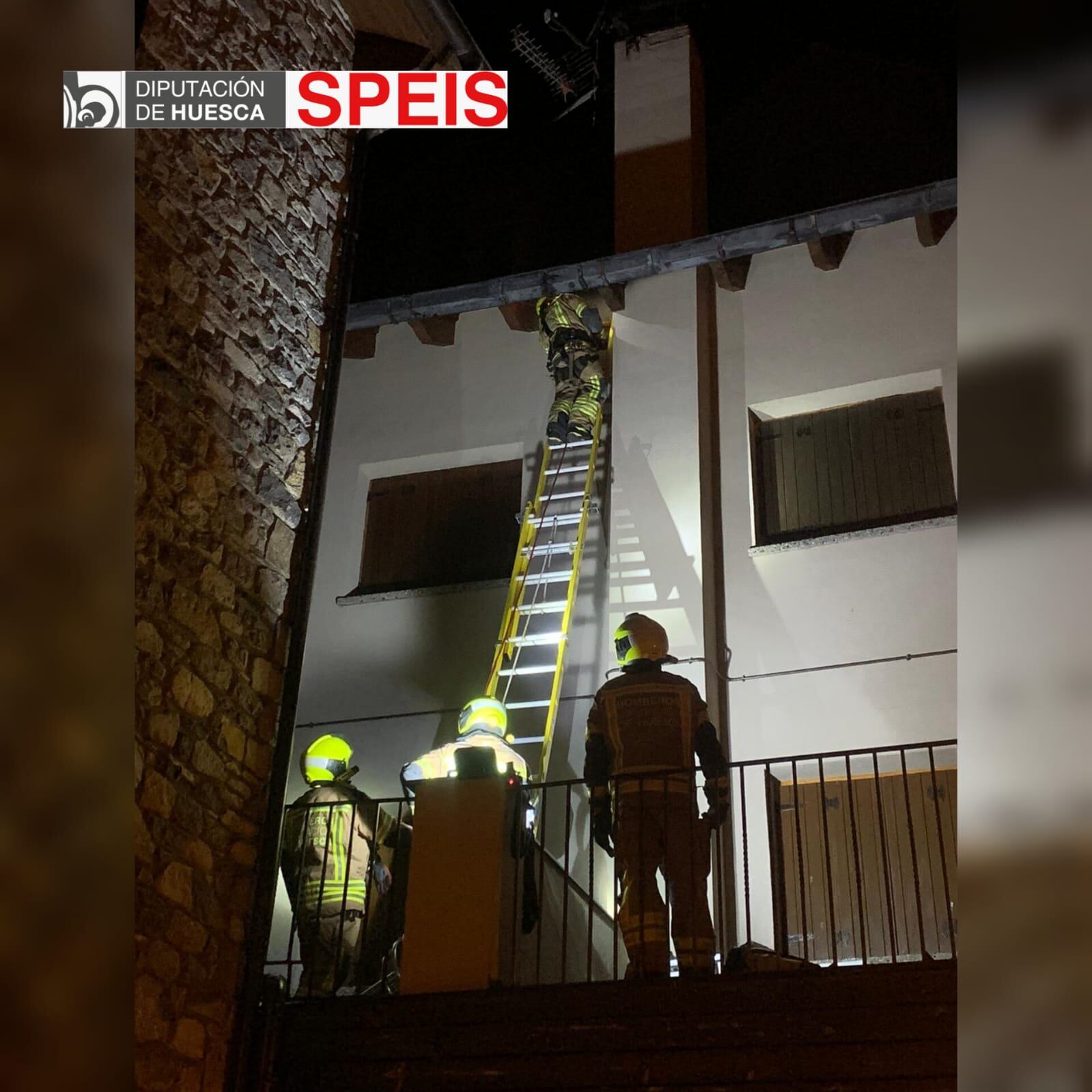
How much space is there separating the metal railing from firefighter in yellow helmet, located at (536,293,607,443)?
316cm

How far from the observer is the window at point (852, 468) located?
9211mm

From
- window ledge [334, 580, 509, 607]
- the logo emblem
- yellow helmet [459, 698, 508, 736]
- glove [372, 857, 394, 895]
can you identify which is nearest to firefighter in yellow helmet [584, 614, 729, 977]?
yellow helmet [459, 698, 508, 736]

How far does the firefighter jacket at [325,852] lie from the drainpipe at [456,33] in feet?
15.9

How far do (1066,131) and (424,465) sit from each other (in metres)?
10.5

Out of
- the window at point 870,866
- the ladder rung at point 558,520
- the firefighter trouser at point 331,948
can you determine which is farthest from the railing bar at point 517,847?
the ladder rung at point 558,520

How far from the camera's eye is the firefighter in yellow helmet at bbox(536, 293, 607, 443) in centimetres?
1012

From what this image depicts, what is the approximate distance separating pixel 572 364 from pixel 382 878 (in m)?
5.16

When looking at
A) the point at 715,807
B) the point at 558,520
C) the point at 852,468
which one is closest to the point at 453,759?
the point at 715,807

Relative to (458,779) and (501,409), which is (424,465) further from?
(458,779)

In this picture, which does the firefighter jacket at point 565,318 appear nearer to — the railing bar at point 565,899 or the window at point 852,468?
the window at point 852,468

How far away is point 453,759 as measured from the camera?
21.0 feet

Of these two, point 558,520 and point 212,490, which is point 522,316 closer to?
point 558,520

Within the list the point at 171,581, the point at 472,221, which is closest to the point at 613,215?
the point at 472,221

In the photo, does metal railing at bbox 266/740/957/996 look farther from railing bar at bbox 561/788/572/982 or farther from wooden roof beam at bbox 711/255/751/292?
wooden roof beam at bbox 711/255/751/292
